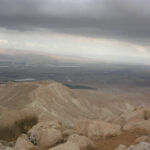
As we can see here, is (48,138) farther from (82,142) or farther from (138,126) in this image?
(138,126)

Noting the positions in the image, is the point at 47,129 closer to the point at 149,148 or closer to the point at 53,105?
the point at 149,148

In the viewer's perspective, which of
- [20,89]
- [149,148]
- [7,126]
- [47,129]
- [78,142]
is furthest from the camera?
[20,89]

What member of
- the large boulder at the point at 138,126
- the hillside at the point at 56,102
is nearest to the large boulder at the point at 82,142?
the large boulder at the point at 138,126

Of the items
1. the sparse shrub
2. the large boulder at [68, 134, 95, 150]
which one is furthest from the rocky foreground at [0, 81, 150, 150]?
the sparse shrub

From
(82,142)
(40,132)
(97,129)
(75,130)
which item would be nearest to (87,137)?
(97,129)

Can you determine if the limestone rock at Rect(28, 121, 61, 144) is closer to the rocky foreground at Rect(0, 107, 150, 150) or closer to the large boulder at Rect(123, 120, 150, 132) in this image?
the rocky foreground at Rect(0, 107, 150, 150)

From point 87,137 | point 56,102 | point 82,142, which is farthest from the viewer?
point 56,102

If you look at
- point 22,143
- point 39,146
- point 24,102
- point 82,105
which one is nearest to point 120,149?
point 39,146

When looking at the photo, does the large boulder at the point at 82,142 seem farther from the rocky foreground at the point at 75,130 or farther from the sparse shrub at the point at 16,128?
the sparse shrub at the point at 16,128
